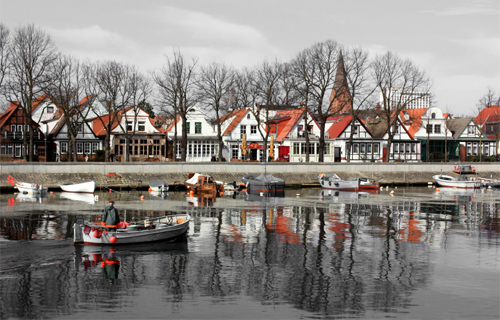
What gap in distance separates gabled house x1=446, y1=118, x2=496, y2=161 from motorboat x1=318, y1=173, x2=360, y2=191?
47149 millimetres

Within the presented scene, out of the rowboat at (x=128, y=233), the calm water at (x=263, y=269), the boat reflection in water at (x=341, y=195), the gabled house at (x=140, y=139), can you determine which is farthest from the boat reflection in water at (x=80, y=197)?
the gabled house at (x=140, y=139)

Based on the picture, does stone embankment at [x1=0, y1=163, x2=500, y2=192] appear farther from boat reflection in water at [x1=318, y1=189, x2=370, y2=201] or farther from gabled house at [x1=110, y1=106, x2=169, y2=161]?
gabled house at [x1=110, y1=106, x2=169, y2=161]

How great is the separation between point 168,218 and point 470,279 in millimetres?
17489

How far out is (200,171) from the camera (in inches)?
2685

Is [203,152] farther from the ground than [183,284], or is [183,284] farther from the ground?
[203,152]

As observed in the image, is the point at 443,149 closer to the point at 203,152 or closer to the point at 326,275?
the point at 203,152

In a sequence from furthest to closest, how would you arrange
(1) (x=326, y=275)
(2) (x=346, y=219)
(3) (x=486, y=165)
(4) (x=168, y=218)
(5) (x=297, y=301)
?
(3) (x=486, y=165)
(2) (x=346, y=219)
(4) (x=168, y=218)
(1) (x=326, y=275)
(5) (x=297, y=301)

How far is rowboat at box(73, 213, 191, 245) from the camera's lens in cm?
2741

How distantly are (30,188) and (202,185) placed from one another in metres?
17.8

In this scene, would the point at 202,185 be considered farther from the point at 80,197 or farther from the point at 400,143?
the point at 400,143

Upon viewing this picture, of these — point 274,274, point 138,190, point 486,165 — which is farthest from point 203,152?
point 274,274

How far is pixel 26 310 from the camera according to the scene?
17.6m

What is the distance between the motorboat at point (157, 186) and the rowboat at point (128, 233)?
99.8 ft

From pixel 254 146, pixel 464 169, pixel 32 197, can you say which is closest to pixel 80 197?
pixel 32 197
